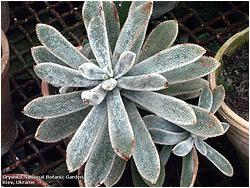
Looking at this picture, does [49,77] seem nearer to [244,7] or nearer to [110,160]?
[110,160]

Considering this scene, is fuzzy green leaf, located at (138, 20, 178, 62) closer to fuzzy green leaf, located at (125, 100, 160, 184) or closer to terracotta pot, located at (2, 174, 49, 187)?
fuzzy green leaf, located at (125, 100, 160, 184)

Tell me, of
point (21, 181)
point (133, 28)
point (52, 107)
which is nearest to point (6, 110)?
point (21, 181)

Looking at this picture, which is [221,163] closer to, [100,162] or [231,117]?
[231,117]

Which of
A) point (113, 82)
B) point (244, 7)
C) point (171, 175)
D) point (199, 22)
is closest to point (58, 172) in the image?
point (171, 175)

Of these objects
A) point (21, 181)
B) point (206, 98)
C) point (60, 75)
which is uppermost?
point (60, 75)

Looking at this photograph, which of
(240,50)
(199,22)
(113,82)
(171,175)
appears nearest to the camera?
(113,82)

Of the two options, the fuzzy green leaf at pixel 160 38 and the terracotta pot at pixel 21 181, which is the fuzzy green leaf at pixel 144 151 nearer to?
the fuzzy green leaf at pixel 160 38
